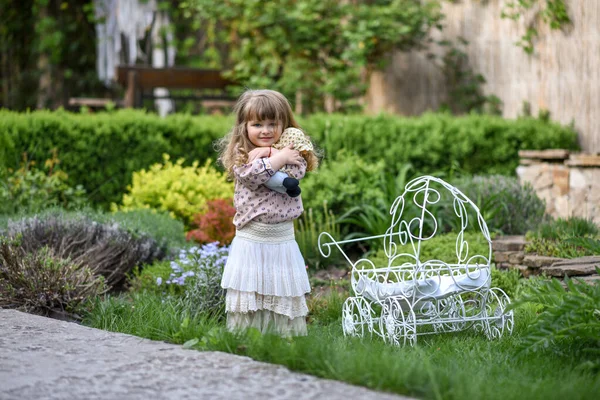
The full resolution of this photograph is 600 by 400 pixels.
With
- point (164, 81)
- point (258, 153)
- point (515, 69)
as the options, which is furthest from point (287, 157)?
point (164, 81)

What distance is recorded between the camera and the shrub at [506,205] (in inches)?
291

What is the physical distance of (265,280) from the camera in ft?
13.8

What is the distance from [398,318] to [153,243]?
2564 millimetres

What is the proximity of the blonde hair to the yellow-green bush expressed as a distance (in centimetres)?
347

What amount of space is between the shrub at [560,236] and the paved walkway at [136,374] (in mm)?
3568

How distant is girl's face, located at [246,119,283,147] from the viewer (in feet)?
14.2

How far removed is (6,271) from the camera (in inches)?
203

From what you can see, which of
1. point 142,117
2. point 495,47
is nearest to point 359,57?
point 495,47

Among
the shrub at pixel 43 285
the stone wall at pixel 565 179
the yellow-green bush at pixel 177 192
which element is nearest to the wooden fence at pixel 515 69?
the stone wall at pixel 565 179

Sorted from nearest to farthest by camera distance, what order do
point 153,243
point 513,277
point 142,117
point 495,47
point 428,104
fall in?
point 513,277, point 153,243, point 142,117, point 495,47, point 428,104

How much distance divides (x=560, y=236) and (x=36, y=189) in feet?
16.1

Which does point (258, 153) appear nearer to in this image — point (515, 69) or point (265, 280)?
point (265, 280)

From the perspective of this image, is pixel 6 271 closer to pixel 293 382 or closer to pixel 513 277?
pixel 293 382

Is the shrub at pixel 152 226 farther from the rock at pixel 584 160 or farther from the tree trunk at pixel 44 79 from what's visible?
the tree trunk at pixel 44 79
